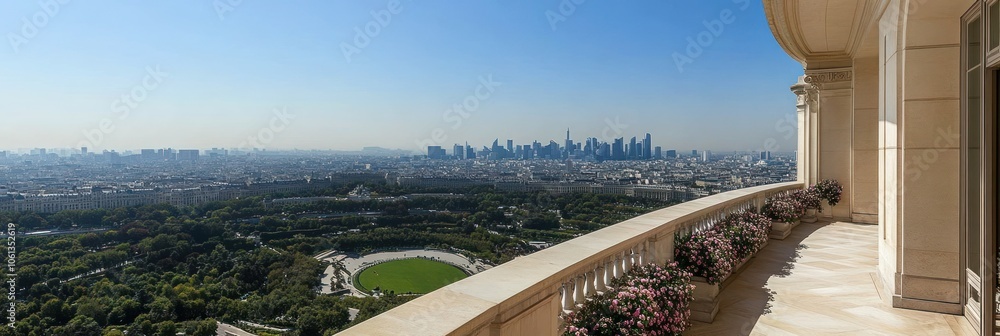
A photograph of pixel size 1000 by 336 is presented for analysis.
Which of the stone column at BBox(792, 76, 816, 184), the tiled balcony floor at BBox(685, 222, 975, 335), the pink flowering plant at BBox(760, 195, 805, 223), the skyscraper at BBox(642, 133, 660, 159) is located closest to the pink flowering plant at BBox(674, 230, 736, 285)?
the tiled balcony floor at BBox(685, 222, 975, 335)

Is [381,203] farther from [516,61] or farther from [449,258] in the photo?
[516,61]

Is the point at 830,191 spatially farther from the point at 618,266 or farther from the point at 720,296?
the point at 618,266

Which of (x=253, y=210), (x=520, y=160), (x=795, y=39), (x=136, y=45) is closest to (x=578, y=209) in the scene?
(x=795, y=39)

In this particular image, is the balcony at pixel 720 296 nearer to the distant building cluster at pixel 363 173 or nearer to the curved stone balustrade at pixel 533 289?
the curved stone balustrade at pixel 533 289

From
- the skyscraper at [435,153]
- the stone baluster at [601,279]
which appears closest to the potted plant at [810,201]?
the stone baluster at [601,279]
